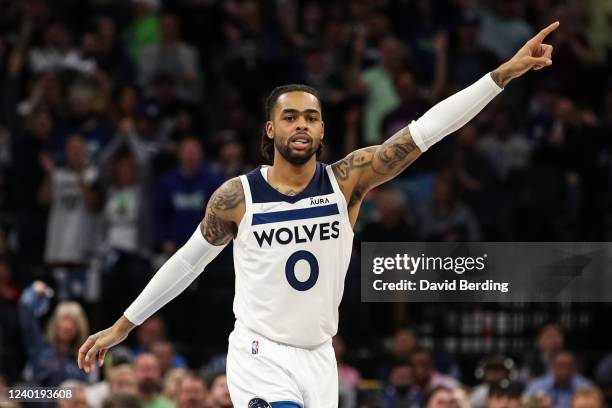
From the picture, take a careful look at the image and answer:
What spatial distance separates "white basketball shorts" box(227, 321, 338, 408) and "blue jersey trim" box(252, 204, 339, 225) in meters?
0.63

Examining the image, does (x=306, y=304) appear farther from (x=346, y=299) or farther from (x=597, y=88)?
(x=597, y=88)

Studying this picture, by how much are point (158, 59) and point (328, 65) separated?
6.57 ft

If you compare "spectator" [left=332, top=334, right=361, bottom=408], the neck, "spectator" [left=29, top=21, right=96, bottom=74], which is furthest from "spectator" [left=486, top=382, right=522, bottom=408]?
"spectator" [left=29, top=21, right=96, bottom=74]

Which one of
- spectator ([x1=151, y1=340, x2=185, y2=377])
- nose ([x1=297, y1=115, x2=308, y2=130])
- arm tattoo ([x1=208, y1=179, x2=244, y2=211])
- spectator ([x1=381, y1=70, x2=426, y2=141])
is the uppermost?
spectator ([x1=381, y1=70, x2=426, y2=141])

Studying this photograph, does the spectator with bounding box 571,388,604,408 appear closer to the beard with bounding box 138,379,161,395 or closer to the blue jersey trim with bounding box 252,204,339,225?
the beard with bounding box 138,379,161,395

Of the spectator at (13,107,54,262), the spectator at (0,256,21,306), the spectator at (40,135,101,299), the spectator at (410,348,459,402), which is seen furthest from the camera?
the spectator at (13,107,54,262)

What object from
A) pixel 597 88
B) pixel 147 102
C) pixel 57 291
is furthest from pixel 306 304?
pixel 597 88

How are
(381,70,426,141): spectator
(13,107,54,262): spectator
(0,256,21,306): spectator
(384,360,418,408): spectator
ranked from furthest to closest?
(381,70,426,141): spectator → (13,107,54,262): spectator → (0,256,21,306): spectator → (384,360,418,408): spectator

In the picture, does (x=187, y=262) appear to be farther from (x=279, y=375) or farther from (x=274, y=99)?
(x=274, y=99)

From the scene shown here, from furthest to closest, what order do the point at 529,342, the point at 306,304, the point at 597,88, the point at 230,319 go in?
the point at 597,88
the point at 230,319
the point at 529,342
the point at 306,304

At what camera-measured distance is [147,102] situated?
52.5ft

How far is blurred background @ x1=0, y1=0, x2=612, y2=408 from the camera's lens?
12266mm

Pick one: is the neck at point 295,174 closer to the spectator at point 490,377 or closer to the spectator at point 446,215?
the spectator at point 490,377

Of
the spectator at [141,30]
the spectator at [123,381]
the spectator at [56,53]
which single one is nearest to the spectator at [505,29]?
the spectator at [141,30]
